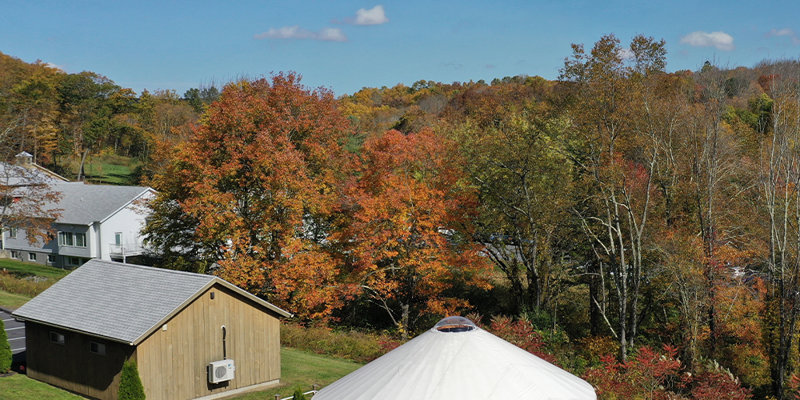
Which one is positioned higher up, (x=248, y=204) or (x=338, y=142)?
(x=338, y=142)

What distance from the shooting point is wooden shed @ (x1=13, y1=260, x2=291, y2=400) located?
15562 millimetres

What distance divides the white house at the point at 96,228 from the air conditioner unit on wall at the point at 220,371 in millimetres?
26866

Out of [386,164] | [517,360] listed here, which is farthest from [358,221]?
[517,360]

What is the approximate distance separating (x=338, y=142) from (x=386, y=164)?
6.72 metres

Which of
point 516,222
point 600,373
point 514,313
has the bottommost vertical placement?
point 514,313

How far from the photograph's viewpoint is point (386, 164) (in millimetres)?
25188

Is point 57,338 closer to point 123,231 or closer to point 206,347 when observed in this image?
point 206,347

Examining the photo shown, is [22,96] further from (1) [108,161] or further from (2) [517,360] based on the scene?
(2) [517,360]

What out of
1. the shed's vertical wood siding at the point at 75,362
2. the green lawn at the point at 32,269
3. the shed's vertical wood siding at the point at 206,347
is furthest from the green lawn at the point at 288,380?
the green lawn at the point at 32,269

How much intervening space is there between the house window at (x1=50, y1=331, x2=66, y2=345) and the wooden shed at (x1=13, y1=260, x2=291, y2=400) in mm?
27

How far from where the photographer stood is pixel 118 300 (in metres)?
16.9

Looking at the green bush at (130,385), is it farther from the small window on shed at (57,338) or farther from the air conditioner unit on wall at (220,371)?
the small window on shed at (57,338)

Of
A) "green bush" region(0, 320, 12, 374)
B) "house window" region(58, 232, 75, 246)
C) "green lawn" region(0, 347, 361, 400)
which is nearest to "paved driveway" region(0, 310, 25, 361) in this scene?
"green bush" region(0, 320, 12, 374)

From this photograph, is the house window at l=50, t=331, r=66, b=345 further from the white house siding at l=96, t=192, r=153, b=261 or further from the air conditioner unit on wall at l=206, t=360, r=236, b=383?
the white house siding at l=96, t=192, r=153, b=261
